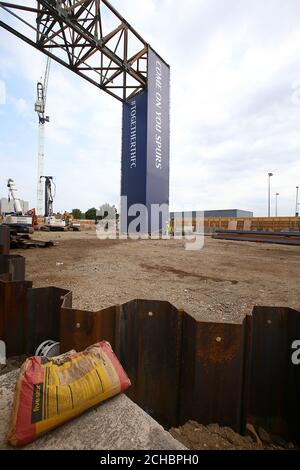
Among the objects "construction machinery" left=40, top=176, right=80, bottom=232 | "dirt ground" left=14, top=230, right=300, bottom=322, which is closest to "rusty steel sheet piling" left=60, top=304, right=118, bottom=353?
"dirt ground" left=14, top=230, right=300, bottom=322

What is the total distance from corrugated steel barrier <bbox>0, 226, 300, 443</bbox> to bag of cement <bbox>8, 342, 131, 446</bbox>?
0.58 metres

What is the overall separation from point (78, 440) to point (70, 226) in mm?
28169

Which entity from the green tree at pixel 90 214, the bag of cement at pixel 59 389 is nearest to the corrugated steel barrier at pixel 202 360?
the bag of cement at pixel 59 389

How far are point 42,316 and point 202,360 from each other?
6.19 ft

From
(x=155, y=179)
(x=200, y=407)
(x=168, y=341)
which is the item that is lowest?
(x=200, y=407)

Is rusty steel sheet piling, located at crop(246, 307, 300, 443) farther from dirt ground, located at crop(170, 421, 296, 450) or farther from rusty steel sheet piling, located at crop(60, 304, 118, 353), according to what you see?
rusty steel sheet piling, located at crop(60, 304, 118, 353)

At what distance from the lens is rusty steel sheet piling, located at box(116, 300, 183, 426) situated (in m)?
2.25

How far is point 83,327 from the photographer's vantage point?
7.32ft

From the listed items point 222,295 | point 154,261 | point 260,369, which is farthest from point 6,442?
point 154,261

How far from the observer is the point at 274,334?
2.20 meters

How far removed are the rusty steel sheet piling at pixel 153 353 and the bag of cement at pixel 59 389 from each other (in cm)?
61

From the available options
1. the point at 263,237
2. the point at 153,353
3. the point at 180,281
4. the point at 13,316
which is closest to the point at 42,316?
the point at 13,316

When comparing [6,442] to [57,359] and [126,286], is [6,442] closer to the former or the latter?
[57,359]

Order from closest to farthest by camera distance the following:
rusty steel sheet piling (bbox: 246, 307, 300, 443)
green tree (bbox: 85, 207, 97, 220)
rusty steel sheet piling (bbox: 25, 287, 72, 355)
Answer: rusty steel sheet piling (bbox: 246, 307, 300, 443) → rusty steel sheet piling (bbox: 25, 287, 72, 355) → green tree (bbox: 85, 207, 97, 220)
